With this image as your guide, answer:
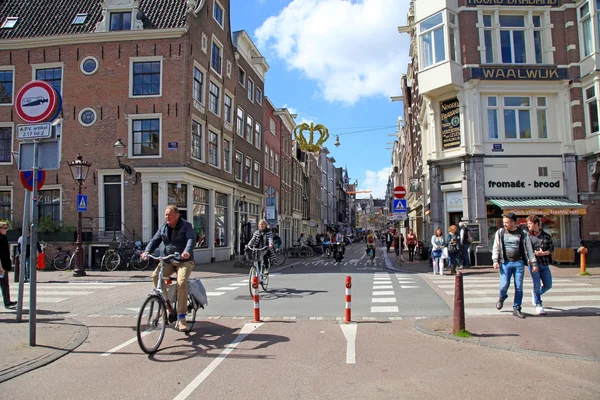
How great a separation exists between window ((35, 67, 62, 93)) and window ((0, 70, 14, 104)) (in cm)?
138

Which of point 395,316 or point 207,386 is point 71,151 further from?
point 207,386

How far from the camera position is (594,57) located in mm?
18562

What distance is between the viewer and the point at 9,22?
22.4m

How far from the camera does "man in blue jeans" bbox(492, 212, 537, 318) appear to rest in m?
7.68

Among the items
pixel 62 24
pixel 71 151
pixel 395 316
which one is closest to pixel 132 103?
pixel 71 151

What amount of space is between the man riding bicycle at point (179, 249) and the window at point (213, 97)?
17999 mm

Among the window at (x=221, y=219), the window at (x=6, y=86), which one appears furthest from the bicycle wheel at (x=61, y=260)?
the window at (x=6, y=86)

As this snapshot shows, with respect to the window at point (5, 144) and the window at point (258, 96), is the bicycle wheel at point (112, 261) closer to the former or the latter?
the window at point (5, 144)

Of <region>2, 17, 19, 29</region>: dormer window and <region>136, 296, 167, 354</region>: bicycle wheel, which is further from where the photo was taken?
<region>2, 17, 19, 29</region>: dormer window

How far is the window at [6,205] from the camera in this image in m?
21.3

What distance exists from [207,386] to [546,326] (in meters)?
5.30

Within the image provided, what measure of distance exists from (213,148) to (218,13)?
24.4 ft

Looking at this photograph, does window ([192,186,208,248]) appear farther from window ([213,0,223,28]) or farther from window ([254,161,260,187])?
window ([213,0,223,28])

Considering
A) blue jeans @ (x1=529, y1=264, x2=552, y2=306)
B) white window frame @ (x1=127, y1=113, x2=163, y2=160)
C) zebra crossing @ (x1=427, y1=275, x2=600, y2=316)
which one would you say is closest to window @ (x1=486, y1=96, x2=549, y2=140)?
zebra crossing @ (x1=427, y1=275, x2=600, y2=316)
